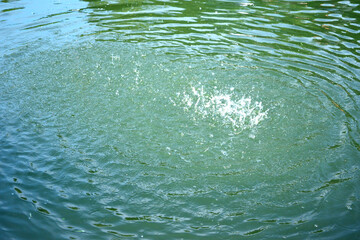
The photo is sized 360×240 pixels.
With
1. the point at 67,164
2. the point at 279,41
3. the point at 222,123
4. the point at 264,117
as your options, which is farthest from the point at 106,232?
the point at 279,41

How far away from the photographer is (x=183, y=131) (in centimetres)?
679

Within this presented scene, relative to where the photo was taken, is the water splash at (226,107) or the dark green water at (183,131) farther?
the water splash at (226,107)

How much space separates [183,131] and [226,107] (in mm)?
1253

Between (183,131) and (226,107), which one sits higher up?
(226,107)

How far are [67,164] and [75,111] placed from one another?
1.74m

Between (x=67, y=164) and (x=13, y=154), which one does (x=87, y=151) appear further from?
(x=13, y=154)

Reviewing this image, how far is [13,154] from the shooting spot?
641cm

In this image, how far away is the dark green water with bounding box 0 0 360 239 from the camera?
5.02 meters

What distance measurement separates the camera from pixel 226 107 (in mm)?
7473

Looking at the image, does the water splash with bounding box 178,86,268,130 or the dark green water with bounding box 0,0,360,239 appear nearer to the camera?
the dark green water with bounding box 0,0,360,239

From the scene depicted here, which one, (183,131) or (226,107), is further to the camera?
(226,107)

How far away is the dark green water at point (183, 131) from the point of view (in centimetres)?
502

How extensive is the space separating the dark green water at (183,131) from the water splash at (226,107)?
0.03 meters

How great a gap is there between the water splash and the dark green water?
35mm
